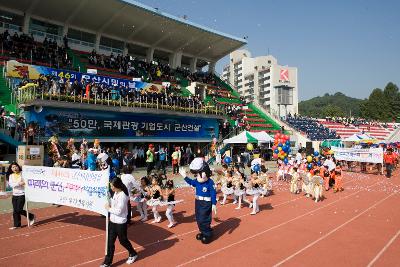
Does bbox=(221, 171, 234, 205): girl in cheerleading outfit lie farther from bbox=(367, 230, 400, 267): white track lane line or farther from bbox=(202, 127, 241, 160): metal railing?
bbox=(202, 127, 241, 160): metal railing

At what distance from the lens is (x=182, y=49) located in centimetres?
4262

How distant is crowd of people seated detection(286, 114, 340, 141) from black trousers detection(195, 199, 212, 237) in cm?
3394

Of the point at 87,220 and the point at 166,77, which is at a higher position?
the point at 166,77

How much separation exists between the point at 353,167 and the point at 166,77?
2045 cm

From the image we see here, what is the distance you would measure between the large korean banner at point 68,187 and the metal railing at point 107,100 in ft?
36.0

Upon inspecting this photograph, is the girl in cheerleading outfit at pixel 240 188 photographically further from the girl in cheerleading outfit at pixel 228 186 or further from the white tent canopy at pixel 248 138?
the white tent canopy at pixel 248 138

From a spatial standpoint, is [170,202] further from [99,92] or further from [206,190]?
[99,92]

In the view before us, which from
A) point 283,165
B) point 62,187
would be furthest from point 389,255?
point 283,165

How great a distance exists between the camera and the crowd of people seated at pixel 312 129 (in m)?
41.9

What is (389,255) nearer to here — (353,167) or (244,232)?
(244,232)

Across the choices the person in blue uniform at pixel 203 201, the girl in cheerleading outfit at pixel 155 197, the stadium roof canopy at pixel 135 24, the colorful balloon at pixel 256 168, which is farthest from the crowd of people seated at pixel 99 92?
the person in blue uniform at pixel 203 201

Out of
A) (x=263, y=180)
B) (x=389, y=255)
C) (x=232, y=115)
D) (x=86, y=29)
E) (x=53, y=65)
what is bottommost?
(x=389, y=255)

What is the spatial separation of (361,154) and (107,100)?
18114 mm

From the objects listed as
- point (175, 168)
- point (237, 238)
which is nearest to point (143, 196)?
point (237, 238)
